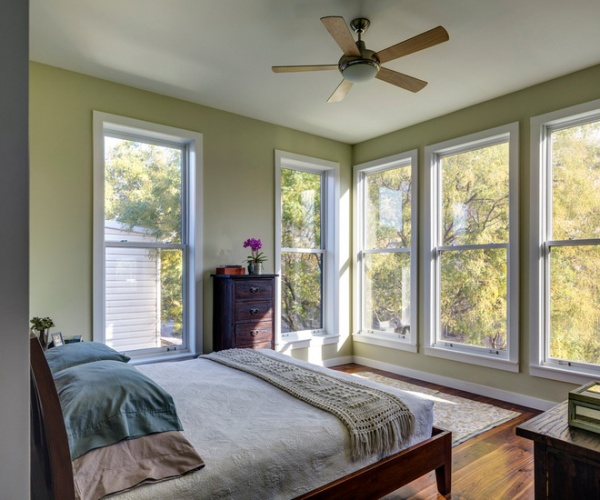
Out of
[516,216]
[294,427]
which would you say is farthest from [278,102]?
[294,427]

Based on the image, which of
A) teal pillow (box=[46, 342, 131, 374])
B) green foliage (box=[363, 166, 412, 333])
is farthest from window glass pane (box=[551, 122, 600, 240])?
teal pillow (box=[46, 342, 131, 374])

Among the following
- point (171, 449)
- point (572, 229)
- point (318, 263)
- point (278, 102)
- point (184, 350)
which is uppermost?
point (278, 102)

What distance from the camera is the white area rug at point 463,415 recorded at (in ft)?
10.2

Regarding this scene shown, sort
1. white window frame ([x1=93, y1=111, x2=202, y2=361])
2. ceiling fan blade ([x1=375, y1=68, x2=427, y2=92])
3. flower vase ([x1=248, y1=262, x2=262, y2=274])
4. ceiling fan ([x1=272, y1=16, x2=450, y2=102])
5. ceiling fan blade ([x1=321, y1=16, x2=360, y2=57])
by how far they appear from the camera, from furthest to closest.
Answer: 1. flower vase ([x1=248, y1=262, x2=262, y2=274])
2. white window frame ([x1=93, y1=111, x2=202, y2=361])
3. ceiling fan blade ([x1=375, y1=68, x2=427, y2=92])
4. ceiling fan ([x1=272, y1=16, x2=450, y2=102])
5. ceiling fan blade ([x1=321, y1=16, x2=360, y2=57])

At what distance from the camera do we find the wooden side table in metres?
1.24

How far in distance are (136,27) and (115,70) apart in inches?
28.5

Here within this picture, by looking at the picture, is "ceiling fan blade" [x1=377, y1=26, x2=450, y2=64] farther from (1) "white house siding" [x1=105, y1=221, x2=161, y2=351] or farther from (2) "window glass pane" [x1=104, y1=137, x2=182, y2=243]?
(1) "white house siding" [x1=105, y1=221, x2=161, y2=351]

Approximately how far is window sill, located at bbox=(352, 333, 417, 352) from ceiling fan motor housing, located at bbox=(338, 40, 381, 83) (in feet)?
9.96

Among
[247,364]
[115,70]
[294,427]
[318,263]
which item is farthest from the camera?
[318,263]

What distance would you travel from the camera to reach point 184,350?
3955mm

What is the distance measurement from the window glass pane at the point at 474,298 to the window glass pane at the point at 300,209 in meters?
1.58

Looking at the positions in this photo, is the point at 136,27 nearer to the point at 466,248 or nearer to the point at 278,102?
the point at 278,102

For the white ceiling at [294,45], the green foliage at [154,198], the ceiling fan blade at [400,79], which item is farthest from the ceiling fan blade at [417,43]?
the green foliage at [154,198]

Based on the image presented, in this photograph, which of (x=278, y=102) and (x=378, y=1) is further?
(x=278, y=102)
